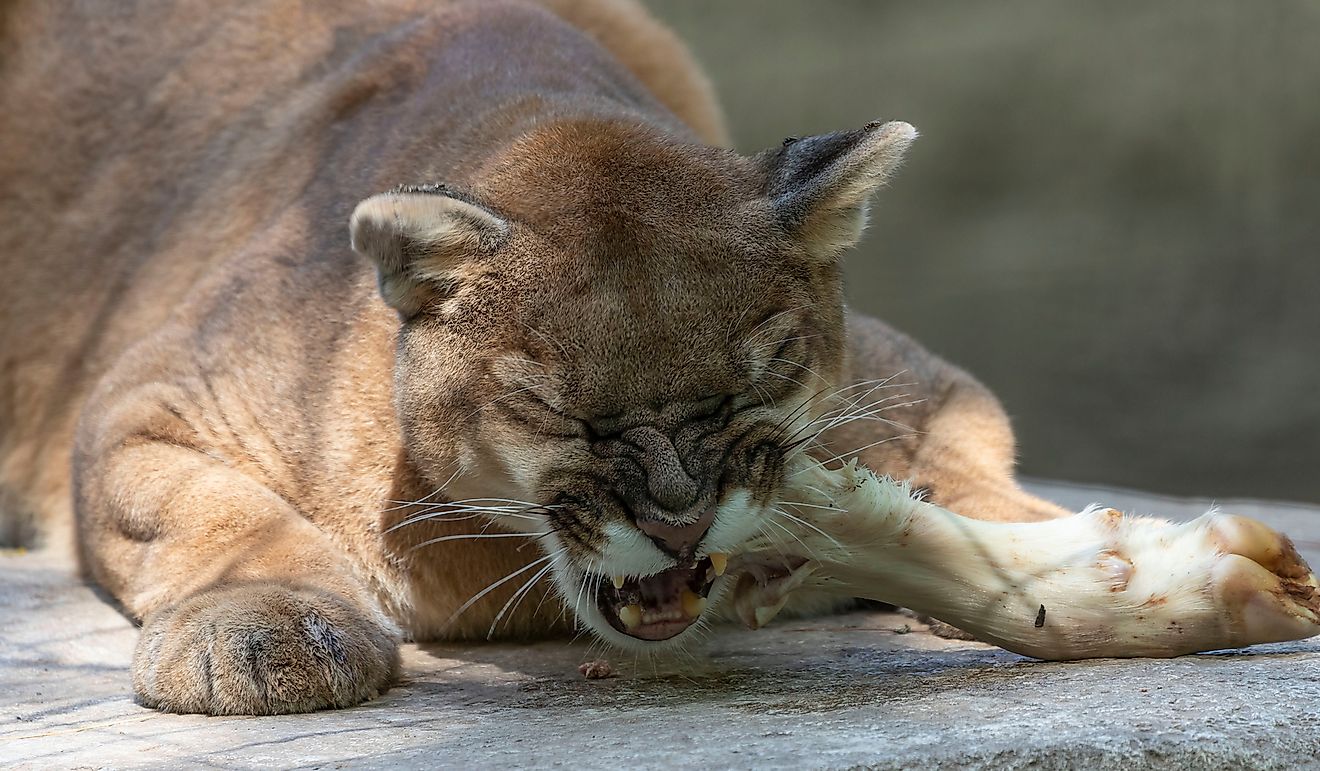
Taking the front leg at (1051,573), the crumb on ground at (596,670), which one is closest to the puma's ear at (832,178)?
the front leg at (1051,573)

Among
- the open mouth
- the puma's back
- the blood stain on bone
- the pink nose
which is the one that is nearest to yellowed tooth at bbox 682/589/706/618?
the open mouth

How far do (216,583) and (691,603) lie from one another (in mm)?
1202

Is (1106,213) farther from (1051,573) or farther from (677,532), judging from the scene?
(677,532)

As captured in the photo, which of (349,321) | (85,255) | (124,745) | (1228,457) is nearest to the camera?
(124,745)

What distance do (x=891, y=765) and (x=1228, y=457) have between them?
881 centimetres

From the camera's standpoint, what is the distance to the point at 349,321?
4.17 m

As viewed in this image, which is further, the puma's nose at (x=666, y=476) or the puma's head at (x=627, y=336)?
the puma's head at (x=627, y=336)

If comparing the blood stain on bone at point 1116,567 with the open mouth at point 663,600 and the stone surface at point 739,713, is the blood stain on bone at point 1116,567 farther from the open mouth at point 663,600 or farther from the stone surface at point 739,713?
the open mouth at point 663,600

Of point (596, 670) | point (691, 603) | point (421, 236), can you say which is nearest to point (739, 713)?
→ point (691, 603)

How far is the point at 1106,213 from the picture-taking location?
1121 cm

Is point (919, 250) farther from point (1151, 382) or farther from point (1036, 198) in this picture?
point (1151, 382)

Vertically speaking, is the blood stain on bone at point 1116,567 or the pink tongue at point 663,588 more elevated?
the blood stain on bone at point 1116,567

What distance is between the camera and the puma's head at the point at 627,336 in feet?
10.7

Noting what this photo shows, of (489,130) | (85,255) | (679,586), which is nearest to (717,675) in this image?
(679,586)
